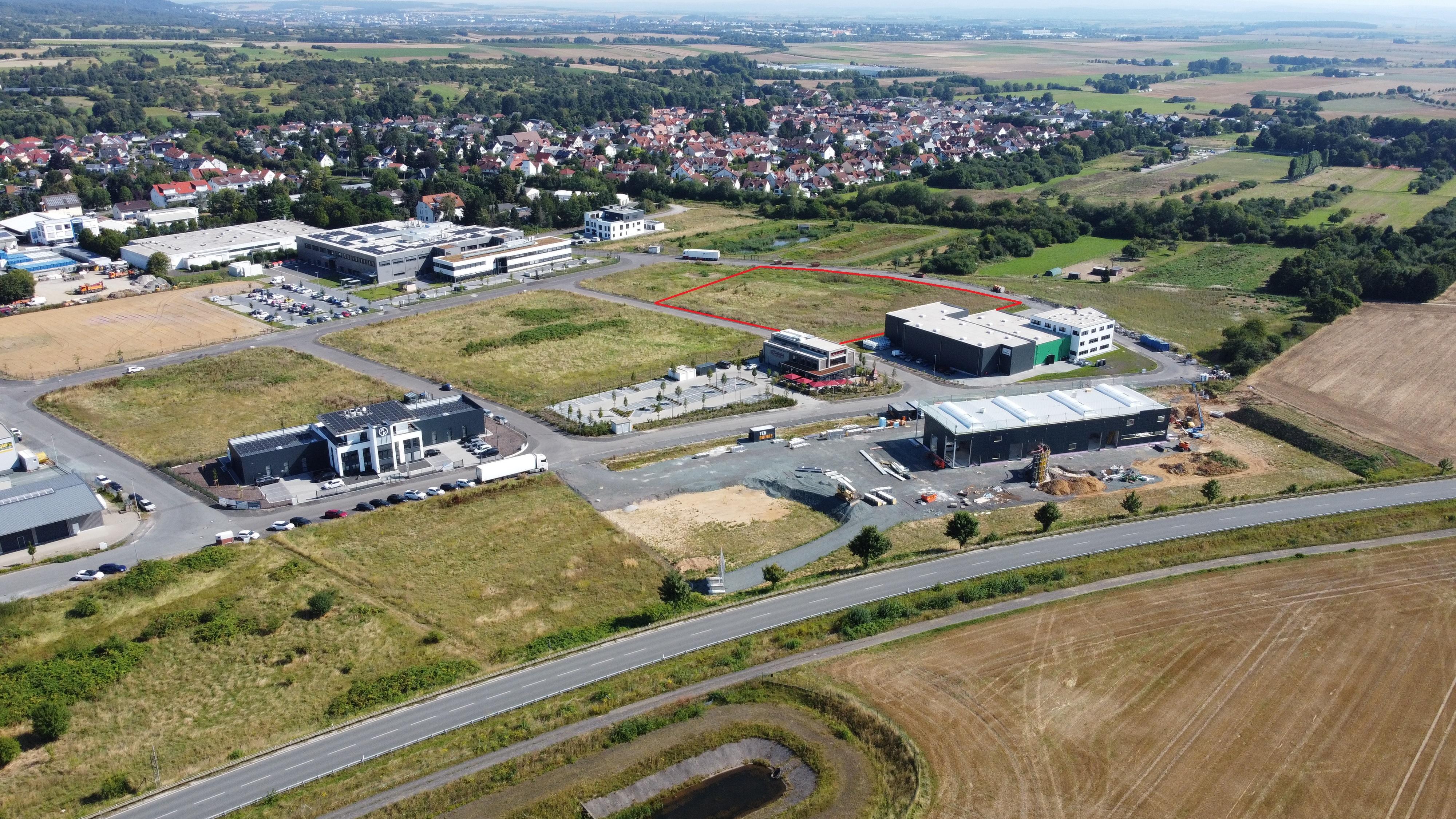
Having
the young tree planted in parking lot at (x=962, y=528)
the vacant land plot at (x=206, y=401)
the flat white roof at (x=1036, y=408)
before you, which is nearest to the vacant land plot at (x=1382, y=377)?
the flat white roof at (x=1036, y=408)

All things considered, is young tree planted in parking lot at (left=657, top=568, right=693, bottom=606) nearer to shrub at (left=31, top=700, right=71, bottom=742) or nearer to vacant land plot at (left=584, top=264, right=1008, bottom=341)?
shrub at (left=31, top=700, right=71, bottom=742)

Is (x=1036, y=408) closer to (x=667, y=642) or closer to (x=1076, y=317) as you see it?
(x=1076, y=317)

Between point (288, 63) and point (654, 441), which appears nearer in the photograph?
point (654, 441)

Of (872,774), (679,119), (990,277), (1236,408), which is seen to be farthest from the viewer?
(679,119)

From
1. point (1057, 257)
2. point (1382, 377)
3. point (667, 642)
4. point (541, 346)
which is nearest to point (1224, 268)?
point (1057, 257)

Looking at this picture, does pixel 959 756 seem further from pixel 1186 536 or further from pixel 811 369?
pixel 811 369

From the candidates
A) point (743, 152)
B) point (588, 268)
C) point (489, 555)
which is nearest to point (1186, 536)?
point (489, 555)
